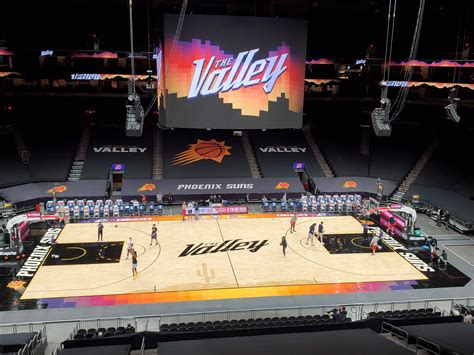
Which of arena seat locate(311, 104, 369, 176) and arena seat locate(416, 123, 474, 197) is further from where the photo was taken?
arena seat locate(311, 104, 369, 176)

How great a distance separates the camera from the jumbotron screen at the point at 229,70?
83.4 feet

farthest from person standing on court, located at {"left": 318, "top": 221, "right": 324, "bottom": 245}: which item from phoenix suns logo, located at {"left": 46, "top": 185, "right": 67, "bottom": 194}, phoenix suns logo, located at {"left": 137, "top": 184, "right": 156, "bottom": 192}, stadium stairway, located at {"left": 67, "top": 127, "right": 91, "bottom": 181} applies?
stadium stairway, located at {"left": 67, "top": 127, "right": 91, "bottom": 181}

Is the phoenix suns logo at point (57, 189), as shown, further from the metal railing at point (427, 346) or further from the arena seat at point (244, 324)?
the metal railing at point (427, 346)

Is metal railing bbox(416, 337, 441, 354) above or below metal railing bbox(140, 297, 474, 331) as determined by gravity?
above

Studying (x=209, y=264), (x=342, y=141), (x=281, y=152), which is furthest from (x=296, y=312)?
(x=342, y=141)

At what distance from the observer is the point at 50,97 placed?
1791 inches

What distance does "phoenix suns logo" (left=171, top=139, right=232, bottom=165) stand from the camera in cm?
3994

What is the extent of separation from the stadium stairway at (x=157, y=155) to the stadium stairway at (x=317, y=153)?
14.6m

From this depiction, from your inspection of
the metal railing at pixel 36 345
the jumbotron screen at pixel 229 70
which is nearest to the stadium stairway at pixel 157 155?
the jumbotron screen at pixel 229 70

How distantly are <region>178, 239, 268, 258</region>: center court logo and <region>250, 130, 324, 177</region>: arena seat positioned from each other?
1279cm

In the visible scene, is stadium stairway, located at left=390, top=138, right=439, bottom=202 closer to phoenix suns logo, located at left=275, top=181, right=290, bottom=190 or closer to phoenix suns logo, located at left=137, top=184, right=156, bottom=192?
phoenix suns logo, located at left=275, top=181, right=290, bottom=190

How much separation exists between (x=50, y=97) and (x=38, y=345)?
36.0 m

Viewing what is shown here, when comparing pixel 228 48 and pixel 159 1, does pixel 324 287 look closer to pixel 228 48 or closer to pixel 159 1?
pixel 228 48

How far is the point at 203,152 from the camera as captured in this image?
41000mm
